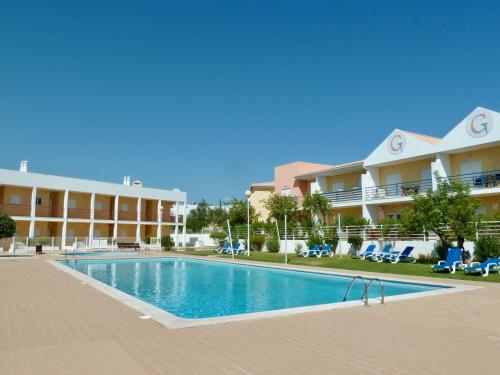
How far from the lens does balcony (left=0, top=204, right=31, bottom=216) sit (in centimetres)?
3375

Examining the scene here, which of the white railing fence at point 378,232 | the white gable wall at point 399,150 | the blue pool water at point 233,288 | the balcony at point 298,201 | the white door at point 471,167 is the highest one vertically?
the white gable wall at point 399,150

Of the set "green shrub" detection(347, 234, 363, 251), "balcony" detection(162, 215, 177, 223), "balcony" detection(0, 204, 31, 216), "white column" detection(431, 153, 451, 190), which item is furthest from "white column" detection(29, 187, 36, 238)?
"white column" detection(431, 153, 451, 190)

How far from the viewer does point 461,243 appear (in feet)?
57.1

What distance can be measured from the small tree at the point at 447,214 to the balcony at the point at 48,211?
103ft

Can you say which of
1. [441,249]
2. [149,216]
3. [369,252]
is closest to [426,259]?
[441,249]

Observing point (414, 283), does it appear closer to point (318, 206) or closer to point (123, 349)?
point (123, 349)

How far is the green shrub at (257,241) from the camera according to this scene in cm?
3086

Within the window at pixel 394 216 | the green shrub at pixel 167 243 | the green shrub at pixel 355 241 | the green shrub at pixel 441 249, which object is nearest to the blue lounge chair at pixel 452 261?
the green shrub at pixel 441 249

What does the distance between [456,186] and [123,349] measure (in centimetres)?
1639

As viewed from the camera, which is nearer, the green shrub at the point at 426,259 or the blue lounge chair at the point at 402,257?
the green shrub at the point at 426,259

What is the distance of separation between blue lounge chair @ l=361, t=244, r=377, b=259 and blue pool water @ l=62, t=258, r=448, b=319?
5.79m

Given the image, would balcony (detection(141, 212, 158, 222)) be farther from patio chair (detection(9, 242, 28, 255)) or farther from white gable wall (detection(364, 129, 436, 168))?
white gable wall (detection(364, 129, 436, 168))

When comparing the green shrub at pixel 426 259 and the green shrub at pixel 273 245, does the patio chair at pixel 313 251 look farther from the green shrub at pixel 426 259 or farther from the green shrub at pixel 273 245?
the green shrub at pixel 426 259

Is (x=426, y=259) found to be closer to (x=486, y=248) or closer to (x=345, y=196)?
(x=486, y=248)
